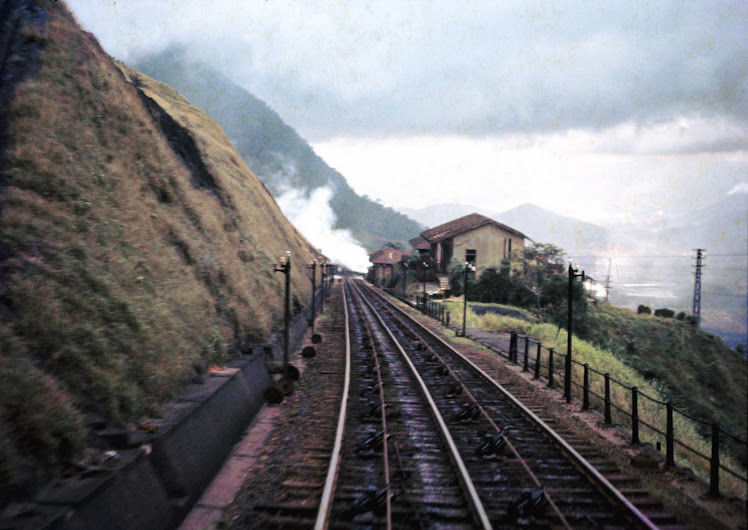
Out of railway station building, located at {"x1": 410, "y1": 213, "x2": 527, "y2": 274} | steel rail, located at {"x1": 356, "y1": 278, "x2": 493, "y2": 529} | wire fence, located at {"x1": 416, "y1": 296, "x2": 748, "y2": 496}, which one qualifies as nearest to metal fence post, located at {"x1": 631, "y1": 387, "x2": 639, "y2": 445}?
wire fence, located at {"x1": 416, "y1": 296, "x2": 748, "y2": 496}

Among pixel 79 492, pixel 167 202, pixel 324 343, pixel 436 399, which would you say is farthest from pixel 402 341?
pixel 79 492

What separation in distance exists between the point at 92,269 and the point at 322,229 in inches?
6371

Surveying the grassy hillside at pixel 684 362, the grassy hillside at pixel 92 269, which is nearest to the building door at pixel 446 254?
the grassy hillside at pixel 684 362

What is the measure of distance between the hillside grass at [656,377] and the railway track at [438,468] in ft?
9.13

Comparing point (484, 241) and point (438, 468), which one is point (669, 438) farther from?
point (484, 241)

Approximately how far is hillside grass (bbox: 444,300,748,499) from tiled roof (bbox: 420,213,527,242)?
42.1ft

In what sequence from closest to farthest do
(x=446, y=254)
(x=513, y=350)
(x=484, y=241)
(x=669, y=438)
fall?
(x=669, y=438) → (x=513, y=350) → (x=484, y=241) → (x=446, y=254)

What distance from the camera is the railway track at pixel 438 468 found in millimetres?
6941

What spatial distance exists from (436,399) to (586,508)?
20.7 feet

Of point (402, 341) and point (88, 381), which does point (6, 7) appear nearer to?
point (88, 381)

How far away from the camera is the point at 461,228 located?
5738 cm

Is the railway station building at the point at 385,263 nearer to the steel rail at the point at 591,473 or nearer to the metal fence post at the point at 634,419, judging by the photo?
the steel rail at the point at 591,473

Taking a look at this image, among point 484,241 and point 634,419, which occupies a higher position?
point 484,241

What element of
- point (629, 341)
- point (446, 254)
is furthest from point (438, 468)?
point (446, 254)
